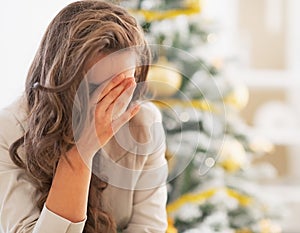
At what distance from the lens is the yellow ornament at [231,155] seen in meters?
2.34

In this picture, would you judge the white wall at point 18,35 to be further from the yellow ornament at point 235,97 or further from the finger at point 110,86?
the yellow ornament at point 235,97

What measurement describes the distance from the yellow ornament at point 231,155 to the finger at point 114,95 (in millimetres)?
1197

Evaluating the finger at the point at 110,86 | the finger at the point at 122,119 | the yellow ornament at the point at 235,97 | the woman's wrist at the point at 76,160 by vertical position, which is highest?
the finger at the point at 110,86

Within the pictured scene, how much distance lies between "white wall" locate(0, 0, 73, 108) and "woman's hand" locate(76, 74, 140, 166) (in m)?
0.64

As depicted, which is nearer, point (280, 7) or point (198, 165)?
point (198, 165)

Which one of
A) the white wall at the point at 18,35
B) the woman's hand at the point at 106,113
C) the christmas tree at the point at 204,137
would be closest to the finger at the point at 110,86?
the woman's hand at the point at 106,113

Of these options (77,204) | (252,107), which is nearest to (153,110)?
(77,204)

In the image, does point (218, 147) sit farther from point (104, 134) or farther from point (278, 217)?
point (104, 134)

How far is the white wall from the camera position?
180 centimetres

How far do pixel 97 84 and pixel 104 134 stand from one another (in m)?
0.09

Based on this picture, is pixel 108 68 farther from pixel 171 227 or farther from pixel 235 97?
pixel 235 97

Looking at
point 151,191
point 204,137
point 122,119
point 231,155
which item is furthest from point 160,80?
point 231,155

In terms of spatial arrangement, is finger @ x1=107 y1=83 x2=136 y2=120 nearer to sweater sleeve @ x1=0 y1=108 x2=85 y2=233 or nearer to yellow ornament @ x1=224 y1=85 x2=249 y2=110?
sweater sleeve @ x1=0 y1=108 x2=85 y2=233

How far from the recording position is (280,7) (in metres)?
3.50
